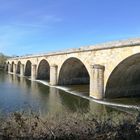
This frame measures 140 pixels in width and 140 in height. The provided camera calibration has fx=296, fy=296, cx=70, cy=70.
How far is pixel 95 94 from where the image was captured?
999 inches

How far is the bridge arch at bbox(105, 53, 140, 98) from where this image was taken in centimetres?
2471

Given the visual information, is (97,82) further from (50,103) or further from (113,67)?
(50,103)

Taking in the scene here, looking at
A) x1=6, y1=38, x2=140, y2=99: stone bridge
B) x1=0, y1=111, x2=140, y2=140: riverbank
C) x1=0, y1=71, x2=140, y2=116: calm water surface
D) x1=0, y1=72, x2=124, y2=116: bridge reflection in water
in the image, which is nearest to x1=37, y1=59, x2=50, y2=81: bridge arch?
x1=6, y1=38, x2=140, y2=99: stone bridge

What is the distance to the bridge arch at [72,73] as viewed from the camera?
125 feet

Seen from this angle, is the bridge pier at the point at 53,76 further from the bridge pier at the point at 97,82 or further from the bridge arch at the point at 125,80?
the bridge arch at the point at 125,80

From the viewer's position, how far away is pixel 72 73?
129 feet

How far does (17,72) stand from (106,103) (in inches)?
1927

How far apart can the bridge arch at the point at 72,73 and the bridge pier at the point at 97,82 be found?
38.6ft

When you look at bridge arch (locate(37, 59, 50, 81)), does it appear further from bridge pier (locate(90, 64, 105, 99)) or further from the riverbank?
the riverbank

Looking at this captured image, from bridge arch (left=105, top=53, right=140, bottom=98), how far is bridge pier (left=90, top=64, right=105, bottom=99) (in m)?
0.59

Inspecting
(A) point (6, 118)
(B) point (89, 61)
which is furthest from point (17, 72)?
(A) point (6, 118)

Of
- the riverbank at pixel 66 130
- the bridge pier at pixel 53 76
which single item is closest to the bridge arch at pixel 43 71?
the bridge pier at pixel 53 76

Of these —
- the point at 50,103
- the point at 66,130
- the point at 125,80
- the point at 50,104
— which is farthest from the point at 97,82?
the point at 66,130

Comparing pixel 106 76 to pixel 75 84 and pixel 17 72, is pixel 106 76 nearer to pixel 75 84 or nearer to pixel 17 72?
pixel 75 84
